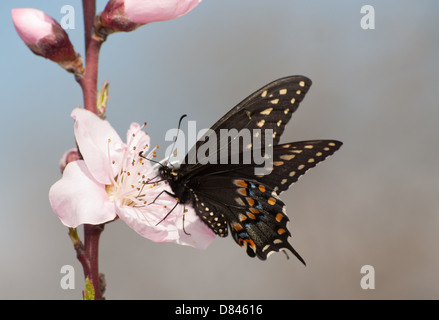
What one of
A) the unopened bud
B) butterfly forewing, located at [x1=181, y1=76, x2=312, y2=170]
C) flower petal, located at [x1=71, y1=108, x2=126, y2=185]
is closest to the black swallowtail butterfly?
butterfly forewing, located at [x1=181, y1=76, x2=312, y2=170]

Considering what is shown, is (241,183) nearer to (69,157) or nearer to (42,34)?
(69,157)

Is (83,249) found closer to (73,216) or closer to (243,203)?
(73,216)

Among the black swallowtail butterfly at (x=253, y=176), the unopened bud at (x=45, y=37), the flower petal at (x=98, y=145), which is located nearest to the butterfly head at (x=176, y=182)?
the black swallowtail butterfly at (x=253, y=176)

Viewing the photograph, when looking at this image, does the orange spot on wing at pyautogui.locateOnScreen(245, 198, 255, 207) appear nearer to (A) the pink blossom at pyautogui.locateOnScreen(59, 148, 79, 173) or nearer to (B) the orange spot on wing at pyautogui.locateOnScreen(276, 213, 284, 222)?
(B) the orange spot on wing at pyautogui.locateOnScreen(276, 213, 284, 222)

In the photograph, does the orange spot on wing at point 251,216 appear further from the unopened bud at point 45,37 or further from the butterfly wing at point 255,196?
the unopened bud at point 45,37

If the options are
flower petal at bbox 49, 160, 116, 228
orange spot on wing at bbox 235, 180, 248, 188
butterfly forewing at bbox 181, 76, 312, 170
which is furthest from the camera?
orange spot on wing at bbox 235, 180, 248, 188

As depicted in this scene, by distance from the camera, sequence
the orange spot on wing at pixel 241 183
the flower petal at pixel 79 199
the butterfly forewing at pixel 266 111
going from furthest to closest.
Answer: the orange spot on wing at pixel 241 183, the butterfly forewing at pixel 266 111, the flower petal at pixel 79 199
